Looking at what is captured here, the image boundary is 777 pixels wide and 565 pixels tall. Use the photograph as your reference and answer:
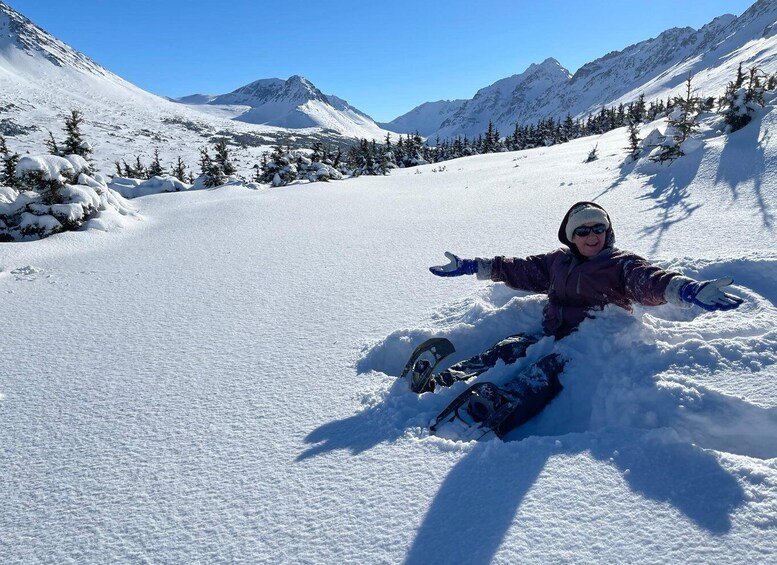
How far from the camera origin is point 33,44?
183 meters

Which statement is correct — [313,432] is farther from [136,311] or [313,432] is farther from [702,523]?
[136,311]

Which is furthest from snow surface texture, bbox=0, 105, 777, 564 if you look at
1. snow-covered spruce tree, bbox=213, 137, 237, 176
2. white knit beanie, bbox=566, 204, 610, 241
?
snow-covered spruce tree, bbox=213, 137, 237, 176

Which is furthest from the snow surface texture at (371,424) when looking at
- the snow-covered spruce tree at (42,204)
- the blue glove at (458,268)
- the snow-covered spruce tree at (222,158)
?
the snow-covered spruce tree at (222,158)

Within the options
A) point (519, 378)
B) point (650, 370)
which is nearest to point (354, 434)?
point (519, 378)

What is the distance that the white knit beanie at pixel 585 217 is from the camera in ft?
9.48

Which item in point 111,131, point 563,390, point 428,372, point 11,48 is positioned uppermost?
point 11,48

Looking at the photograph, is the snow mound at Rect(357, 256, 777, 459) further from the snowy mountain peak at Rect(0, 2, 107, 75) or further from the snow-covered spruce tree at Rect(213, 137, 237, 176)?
the snowy mountain peak at Rect(0, 2, 107, 75)

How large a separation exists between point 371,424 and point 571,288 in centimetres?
172

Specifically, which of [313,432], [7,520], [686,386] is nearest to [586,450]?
[686,386]

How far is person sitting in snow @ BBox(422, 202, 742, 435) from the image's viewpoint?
2.36m

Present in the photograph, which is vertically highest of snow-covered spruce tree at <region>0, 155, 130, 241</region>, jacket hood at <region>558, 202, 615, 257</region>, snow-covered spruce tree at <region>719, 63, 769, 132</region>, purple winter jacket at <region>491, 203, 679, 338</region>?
snow-covered spruce tree at <region>719, 63, 769, 132</region>

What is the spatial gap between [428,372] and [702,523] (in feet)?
4.66

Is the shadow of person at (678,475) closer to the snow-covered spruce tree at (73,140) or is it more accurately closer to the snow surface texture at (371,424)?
the snow surface texture at (371,424)

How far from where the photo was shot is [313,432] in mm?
2209
